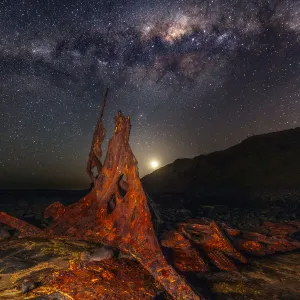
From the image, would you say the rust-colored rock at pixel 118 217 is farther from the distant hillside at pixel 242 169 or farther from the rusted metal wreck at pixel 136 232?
the distant hillside at pixel 242 169

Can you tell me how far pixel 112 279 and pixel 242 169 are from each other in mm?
27537

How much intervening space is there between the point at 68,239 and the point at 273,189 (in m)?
19.9

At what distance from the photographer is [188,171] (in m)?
34.1

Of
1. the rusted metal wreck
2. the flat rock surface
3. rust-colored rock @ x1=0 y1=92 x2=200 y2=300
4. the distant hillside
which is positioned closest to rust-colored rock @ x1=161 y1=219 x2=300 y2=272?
the rusted metal wreck

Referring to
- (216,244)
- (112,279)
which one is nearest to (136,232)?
(112,279)

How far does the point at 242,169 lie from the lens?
92.1 ft

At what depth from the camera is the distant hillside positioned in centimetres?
2361

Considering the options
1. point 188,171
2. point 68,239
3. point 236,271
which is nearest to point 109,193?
point 68,239

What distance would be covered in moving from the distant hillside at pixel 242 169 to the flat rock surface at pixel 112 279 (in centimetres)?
1862

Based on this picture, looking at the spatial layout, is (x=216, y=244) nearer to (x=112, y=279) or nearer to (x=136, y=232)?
(x=136, y=232)

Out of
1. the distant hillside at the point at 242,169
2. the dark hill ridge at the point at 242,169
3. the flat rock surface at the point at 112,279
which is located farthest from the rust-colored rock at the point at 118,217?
the distant hillside at the point at 242,169

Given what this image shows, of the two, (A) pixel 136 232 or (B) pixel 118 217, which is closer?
(A) pixel 136 232

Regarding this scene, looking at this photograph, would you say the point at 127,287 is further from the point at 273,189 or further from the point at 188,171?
the point at 188,171

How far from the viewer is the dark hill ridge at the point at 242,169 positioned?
2355 centimetres
